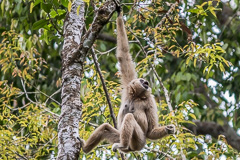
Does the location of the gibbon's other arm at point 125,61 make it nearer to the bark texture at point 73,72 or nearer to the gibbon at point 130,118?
the gibbon at point 130,118

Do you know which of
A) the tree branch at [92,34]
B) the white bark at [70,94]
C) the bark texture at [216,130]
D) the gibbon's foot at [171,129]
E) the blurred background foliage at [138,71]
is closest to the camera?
the white bark at [70,94]

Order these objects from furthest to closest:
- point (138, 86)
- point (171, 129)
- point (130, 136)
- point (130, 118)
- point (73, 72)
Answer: point (138, 86) → point (130, 118) → point (130, 136) → point (171, 129) → point (73, 72)

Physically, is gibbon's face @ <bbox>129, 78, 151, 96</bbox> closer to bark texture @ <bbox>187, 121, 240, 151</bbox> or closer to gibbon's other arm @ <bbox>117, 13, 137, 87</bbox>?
gibbon's other arm @ <bbox>117, 13, 137, 87</bbox>

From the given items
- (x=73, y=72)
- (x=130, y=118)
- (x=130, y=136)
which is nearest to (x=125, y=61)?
(x=130, y=118)

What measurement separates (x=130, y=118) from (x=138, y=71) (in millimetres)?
1417

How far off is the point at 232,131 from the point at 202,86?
162 cm

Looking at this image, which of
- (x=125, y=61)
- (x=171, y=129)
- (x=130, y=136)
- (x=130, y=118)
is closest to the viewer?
(x=171, y=129)

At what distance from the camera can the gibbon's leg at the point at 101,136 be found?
6445mm

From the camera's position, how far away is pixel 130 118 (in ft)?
21.4

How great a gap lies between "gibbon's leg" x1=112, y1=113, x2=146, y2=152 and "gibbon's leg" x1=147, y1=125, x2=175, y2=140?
0.15 meters

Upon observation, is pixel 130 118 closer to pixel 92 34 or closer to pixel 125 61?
pixel 125 61

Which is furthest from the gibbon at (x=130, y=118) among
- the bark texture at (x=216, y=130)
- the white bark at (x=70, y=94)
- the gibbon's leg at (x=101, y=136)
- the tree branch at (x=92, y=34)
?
the bark texture at (x=216, y=130)

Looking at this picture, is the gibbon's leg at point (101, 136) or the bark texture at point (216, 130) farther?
the bark texture at point (216, 130)

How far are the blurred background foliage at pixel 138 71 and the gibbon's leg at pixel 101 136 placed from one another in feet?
1.43
